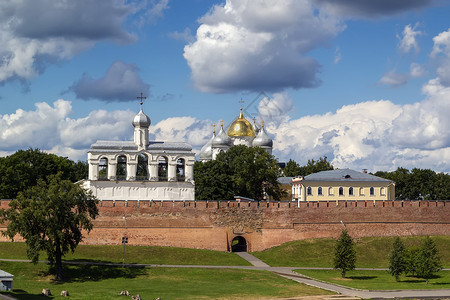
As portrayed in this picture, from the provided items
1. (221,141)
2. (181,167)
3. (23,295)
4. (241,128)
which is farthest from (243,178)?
(241,128)

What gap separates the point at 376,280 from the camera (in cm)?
5953

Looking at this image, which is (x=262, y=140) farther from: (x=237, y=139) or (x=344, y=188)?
(x=344, y=188)

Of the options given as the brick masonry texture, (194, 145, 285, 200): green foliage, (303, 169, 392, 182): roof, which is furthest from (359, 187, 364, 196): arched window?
the brick masonry texture

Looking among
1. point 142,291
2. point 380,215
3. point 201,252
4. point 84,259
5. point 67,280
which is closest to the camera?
point 142,291

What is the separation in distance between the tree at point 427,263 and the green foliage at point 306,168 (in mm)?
53903

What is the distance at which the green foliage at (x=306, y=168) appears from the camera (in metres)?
116

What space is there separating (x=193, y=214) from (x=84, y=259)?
1156 cm

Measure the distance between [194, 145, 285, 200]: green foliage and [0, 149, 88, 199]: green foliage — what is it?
17.3m

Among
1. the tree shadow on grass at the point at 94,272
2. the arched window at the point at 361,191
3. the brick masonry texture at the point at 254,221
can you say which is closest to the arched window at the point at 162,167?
the brick masonry texture at the point at 254,221

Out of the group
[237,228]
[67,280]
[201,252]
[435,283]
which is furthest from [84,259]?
[435,283]

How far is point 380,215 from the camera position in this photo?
7350cm

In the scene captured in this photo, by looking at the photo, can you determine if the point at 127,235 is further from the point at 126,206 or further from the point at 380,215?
the point at 380,215

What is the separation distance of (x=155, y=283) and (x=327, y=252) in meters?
18.4

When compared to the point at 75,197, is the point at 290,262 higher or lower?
lower
